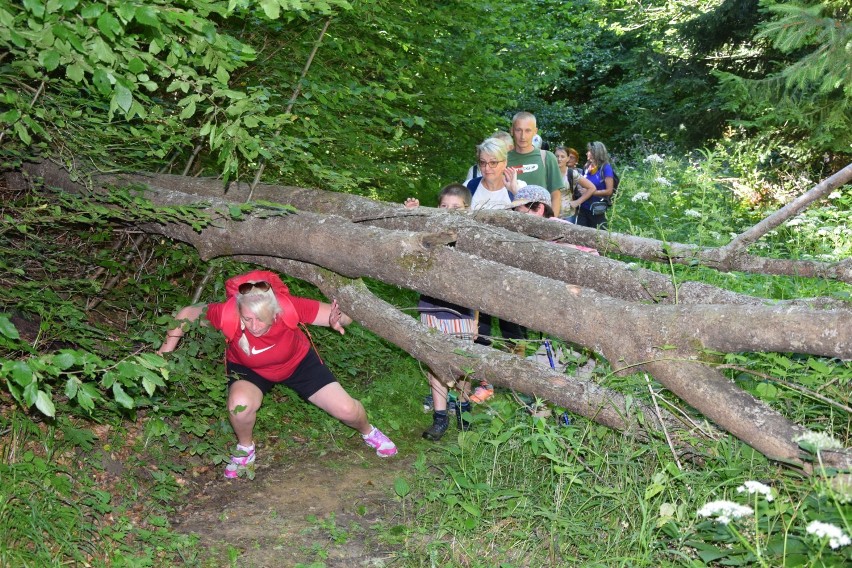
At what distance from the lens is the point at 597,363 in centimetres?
496

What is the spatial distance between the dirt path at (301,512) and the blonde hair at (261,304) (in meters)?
1.22

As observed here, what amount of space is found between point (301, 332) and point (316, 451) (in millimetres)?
1041

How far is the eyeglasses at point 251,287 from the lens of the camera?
505 cm

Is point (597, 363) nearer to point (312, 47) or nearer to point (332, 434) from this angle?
point (332, 434)

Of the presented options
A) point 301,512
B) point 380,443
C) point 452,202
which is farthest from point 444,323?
point 301,512

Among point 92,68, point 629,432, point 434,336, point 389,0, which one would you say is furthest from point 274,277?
point 389,0

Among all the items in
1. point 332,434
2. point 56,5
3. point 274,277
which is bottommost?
point 332,434

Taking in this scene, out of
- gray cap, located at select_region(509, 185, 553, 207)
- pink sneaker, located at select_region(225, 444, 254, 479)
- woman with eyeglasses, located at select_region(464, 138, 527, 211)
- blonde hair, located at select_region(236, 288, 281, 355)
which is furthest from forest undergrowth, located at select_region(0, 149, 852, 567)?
woman with eyeglasses, located at select_region(464, 138, 527, 211)

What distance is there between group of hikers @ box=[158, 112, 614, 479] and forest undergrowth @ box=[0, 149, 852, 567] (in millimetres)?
189

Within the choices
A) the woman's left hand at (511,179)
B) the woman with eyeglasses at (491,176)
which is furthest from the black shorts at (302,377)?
the woman's left hand at (511,179)

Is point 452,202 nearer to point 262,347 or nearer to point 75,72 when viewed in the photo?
point 262,347

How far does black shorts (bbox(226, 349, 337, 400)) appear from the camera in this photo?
551cm

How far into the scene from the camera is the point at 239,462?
5.61m

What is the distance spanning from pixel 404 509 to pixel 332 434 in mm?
1582
